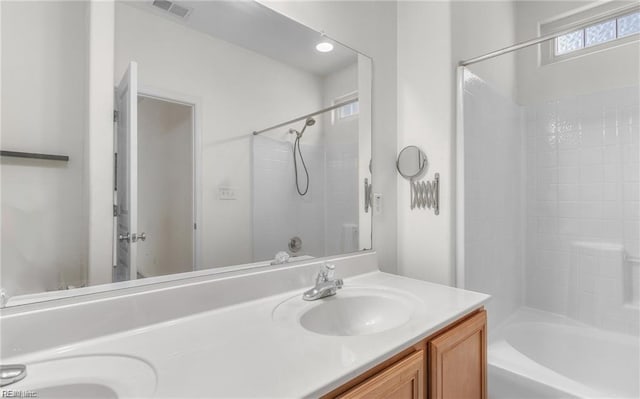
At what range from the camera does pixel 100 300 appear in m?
0.80

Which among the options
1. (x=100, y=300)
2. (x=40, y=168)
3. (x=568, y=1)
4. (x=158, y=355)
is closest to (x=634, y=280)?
(x=568, y=1)

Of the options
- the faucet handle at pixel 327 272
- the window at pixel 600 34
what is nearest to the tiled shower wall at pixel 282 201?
the faucet handle at pixel 327 272

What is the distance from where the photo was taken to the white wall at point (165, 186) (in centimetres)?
95

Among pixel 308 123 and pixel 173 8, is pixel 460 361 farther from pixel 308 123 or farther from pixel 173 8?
pixel 173 8

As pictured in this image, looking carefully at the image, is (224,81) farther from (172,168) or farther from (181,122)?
(172,168)

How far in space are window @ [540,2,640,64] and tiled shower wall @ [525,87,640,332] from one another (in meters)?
0.34

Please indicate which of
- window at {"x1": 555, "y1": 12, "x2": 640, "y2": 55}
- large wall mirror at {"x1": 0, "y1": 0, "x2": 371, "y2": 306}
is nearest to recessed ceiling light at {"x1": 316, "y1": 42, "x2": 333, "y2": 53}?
large wall mirror at {"x1": 0, "y1": 0, "x2": 371, "y2": 306}

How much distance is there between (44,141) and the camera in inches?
31.6

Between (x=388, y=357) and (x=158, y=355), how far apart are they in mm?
526

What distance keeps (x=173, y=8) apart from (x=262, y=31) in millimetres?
342

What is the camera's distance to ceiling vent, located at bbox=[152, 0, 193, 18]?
95cm

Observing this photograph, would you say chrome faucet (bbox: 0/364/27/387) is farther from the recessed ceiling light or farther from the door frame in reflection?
the recessed ceiling light

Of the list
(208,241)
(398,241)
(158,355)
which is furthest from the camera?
(398,241)

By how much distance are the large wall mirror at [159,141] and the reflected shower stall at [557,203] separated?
866mm
